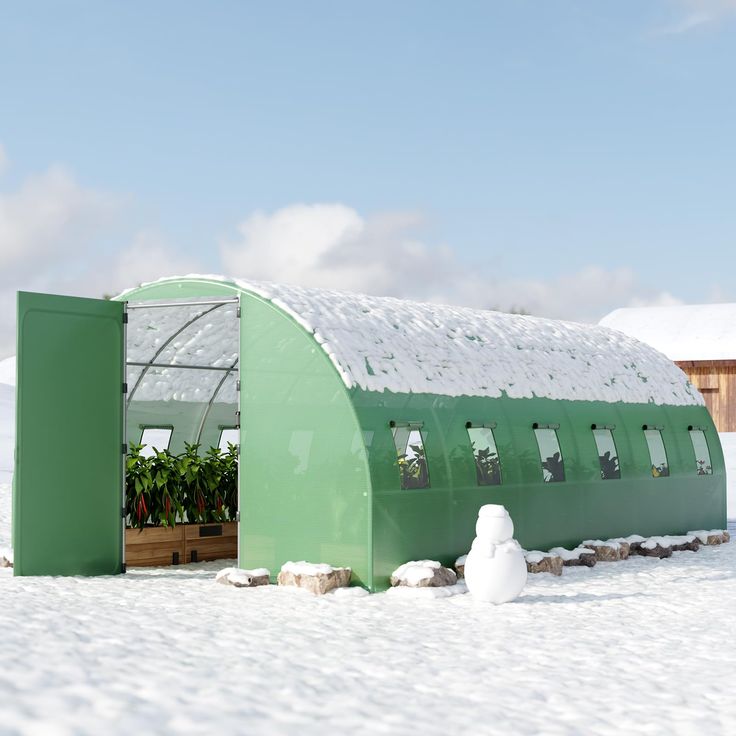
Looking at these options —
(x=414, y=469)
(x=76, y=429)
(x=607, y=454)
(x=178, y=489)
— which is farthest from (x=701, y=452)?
(x=76, y=429)

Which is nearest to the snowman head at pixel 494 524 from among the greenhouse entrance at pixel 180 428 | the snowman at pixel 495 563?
the snowman at pixel 495 563

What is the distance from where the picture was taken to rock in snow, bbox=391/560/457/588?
11297 millimetres

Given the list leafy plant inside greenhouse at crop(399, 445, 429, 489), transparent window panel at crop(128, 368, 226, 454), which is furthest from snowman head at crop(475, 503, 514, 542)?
transparent window panel at crop(128, 368, 226, 454)

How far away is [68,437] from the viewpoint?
12.6 meters

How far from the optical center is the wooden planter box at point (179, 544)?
13.4 metres

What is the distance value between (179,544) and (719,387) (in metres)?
25.2

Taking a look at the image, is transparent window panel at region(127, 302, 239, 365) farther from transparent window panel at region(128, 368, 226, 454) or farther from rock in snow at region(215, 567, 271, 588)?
rock in snow at region(215, 567, 271, 588)

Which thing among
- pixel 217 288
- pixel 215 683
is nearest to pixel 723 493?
pixel 217 288

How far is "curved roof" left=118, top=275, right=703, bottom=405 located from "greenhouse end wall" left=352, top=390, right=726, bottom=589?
0.21 metres

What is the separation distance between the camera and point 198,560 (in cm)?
1404

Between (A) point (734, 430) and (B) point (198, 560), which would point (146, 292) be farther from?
(A) point (734, 430)

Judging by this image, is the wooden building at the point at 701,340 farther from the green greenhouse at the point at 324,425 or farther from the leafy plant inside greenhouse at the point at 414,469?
the leafy plant inside greenhouse at the point at 414,469

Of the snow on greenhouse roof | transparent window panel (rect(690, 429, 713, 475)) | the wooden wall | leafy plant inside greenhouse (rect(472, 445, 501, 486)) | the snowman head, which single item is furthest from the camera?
the snow on greenhouse roof

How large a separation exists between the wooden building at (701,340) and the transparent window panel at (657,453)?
19000mm
